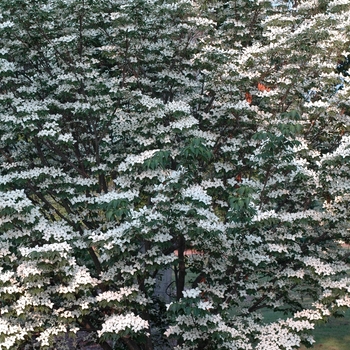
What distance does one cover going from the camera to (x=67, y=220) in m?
6.40

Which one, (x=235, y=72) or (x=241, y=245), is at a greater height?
(x=235, y=72)

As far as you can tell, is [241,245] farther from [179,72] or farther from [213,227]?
[179,72]

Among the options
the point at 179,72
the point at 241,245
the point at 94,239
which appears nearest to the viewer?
the point at 94,239

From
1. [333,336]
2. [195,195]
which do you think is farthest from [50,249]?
[333,336]

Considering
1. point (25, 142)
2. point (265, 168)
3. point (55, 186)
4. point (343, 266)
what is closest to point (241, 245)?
point (265, 168)

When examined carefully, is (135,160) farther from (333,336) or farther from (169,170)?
(333,336)

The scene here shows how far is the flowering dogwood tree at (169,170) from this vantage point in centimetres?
535

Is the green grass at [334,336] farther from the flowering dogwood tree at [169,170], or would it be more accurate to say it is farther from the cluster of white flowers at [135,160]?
the cluster of white flowers at [135,160]

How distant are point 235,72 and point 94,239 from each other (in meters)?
2.70

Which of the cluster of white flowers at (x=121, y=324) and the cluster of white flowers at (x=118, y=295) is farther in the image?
the cluster of white flowers at (x=118, y=295)

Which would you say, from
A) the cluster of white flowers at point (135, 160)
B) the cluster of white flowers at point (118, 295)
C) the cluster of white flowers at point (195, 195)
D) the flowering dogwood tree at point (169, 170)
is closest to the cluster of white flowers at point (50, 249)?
the flowering dogwood tree at point (169, 170)

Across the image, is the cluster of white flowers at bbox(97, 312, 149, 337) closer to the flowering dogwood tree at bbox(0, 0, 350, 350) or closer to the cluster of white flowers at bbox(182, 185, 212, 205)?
the flowering dogwood tree at bbox(0, 0, 350, 350)

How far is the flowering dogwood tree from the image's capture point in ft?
17.6

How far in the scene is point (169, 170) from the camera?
5988 millimetres
